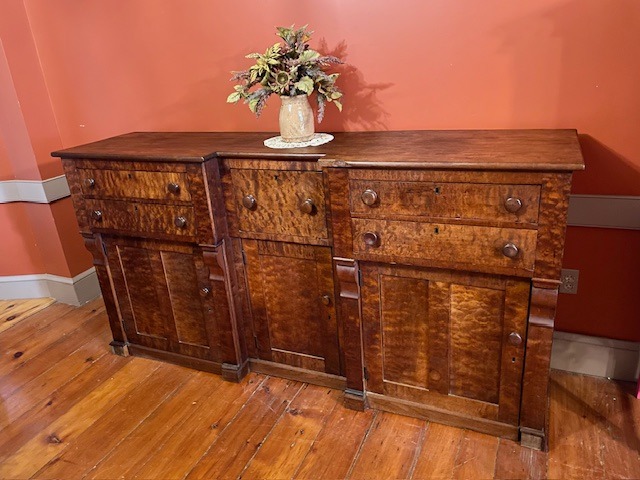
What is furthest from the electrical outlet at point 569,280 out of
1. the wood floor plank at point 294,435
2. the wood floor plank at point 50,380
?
the wood floor plank at point 50,380

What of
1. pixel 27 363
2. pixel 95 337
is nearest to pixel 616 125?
pixel 95 337

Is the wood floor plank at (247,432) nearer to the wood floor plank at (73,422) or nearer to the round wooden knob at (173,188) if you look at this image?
the wood floor plank at (73,422)

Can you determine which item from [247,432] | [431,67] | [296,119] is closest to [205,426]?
[247,432]

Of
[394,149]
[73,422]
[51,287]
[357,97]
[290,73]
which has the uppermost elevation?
[290,73]

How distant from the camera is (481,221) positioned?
152 cm

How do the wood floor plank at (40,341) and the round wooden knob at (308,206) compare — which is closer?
the round wooden knob at (308,206)

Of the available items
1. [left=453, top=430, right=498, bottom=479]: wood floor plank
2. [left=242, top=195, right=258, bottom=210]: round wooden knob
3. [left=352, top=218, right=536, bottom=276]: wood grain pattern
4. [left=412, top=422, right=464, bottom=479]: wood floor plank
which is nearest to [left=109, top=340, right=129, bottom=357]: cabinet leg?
[left=242, top=195, right=258, bottom=210]: round wooden knob

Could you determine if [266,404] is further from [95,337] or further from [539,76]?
[539,76]

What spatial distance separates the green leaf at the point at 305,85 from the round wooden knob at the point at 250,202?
42cm

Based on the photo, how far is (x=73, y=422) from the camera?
204cm

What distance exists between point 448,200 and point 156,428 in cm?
137

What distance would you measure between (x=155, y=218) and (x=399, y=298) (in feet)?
3.28

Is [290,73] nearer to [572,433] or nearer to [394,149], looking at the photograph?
[394,149]

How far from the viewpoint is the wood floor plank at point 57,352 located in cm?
232
